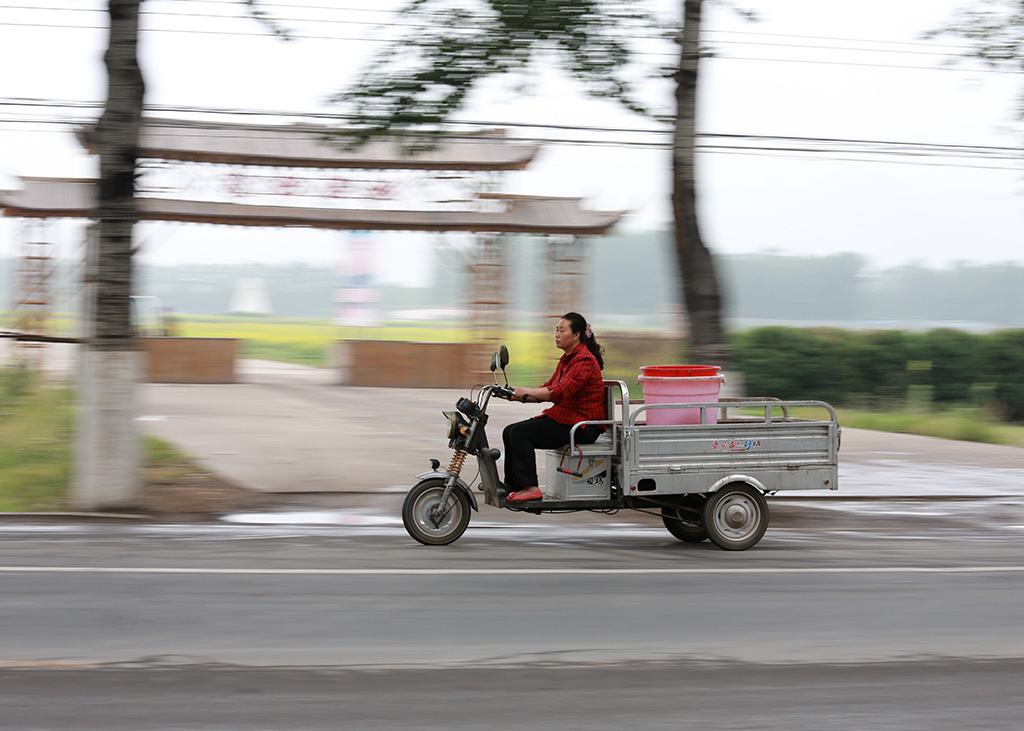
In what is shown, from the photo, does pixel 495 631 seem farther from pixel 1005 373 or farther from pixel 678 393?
pixel 1005 373

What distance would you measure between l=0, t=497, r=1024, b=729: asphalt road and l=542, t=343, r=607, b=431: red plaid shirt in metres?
1.11

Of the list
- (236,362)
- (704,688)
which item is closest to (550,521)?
(704,688)

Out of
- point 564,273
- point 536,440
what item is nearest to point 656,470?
point 536,440

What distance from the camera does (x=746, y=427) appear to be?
8398 millimetres

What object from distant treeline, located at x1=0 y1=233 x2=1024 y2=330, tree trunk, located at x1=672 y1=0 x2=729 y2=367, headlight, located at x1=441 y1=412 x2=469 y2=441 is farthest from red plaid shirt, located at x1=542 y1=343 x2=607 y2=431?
distant treeline, located at x1=0 y1=233 x2=1024 y2=330

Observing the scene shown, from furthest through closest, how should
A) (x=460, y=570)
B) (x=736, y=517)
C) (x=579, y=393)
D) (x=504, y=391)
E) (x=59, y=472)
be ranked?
(x=59, y=472) < (x=736, y=517) < (x=579, y=393) < (x=504, y=391) < (x=460, y=570)

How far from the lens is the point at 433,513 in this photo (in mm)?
8234

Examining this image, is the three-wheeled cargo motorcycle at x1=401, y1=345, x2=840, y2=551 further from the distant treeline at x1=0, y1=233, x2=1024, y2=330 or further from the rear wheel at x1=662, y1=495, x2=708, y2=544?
the distant treeline at x1=0, y1=233, x2=1024, y2=330

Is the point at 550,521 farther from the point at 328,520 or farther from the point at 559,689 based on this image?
the point at 559,689

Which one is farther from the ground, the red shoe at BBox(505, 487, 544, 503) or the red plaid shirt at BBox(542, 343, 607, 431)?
the red plaid shirt at BBox(542, 343, 607, 431)

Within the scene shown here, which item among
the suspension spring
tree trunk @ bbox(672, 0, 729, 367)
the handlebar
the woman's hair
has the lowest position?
the suspension spring

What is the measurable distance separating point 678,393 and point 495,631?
131 inches

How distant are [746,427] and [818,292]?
343 feet

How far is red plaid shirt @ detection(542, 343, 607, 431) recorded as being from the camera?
817cm
